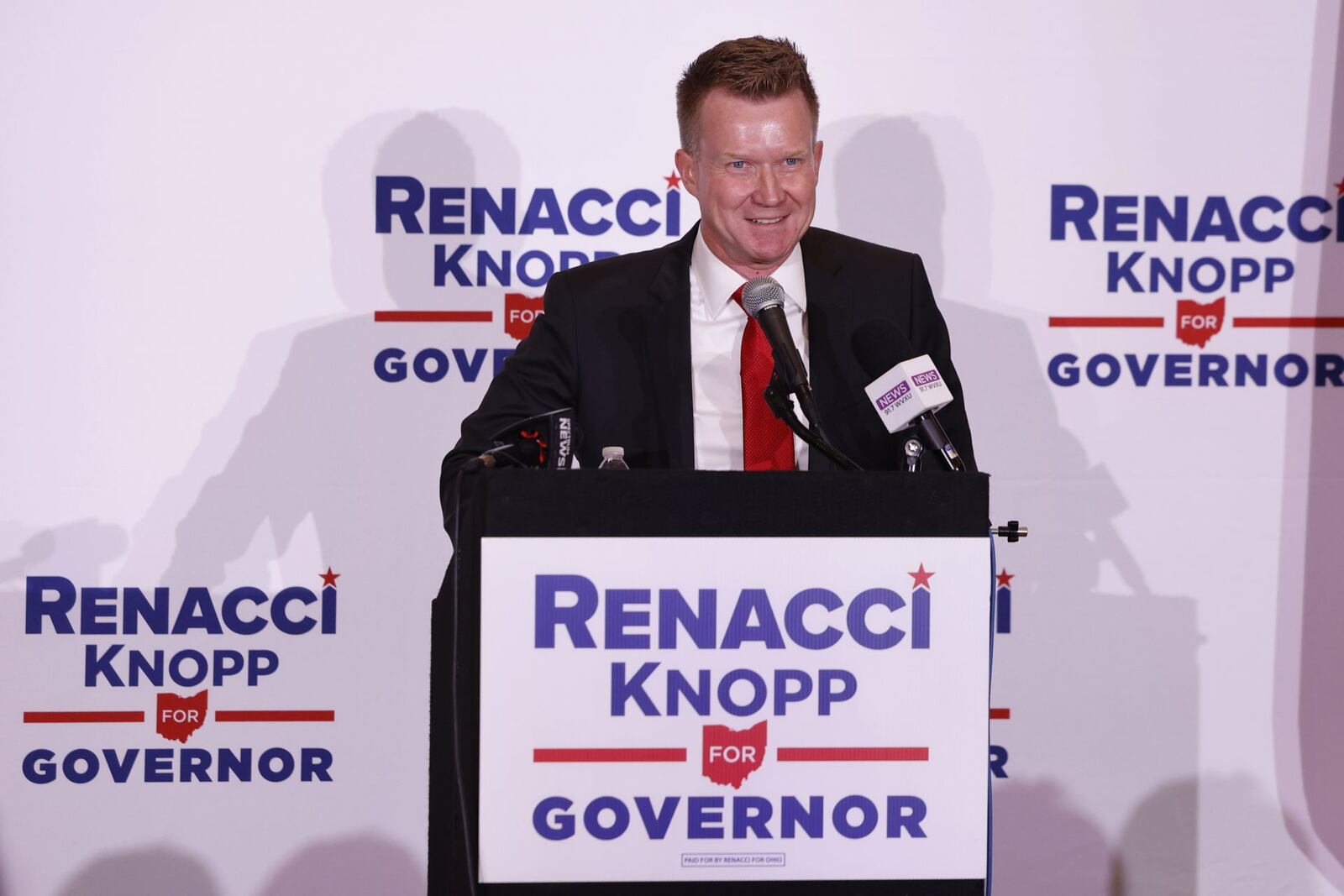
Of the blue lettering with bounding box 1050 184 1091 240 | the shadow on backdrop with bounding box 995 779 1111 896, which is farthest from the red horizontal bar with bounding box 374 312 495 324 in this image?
the shadow on backdrop with bounding box 995 779 1111 896

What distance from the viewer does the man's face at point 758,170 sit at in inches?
81.0

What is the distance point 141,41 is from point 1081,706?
9.15ft

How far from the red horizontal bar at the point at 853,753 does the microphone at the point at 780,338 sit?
1.25 feet

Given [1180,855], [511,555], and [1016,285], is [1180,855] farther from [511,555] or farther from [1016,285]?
[511,555]

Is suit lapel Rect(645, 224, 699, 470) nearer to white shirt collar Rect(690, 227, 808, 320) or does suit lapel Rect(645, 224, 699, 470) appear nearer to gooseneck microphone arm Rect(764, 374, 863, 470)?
white shirt collar Rect(690, 227, 808, 320)

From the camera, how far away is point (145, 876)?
10.3ft

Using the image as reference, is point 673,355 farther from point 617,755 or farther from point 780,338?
point 617,755

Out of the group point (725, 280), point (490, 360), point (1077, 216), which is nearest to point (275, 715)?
point (490, 360)

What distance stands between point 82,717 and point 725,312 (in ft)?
6.47

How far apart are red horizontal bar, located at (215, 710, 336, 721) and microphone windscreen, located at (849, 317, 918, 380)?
1803 mm

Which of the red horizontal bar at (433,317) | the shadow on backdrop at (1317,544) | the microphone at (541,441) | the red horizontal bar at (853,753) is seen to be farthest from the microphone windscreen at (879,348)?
the shadow on backdrop at (1317,544)

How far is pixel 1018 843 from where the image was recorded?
3193 mm

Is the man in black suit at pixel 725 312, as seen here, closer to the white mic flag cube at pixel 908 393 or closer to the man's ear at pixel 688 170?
the man's ear at pixel 688 170

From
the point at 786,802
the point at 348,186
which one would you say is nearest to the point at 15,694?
the point at 348,186
